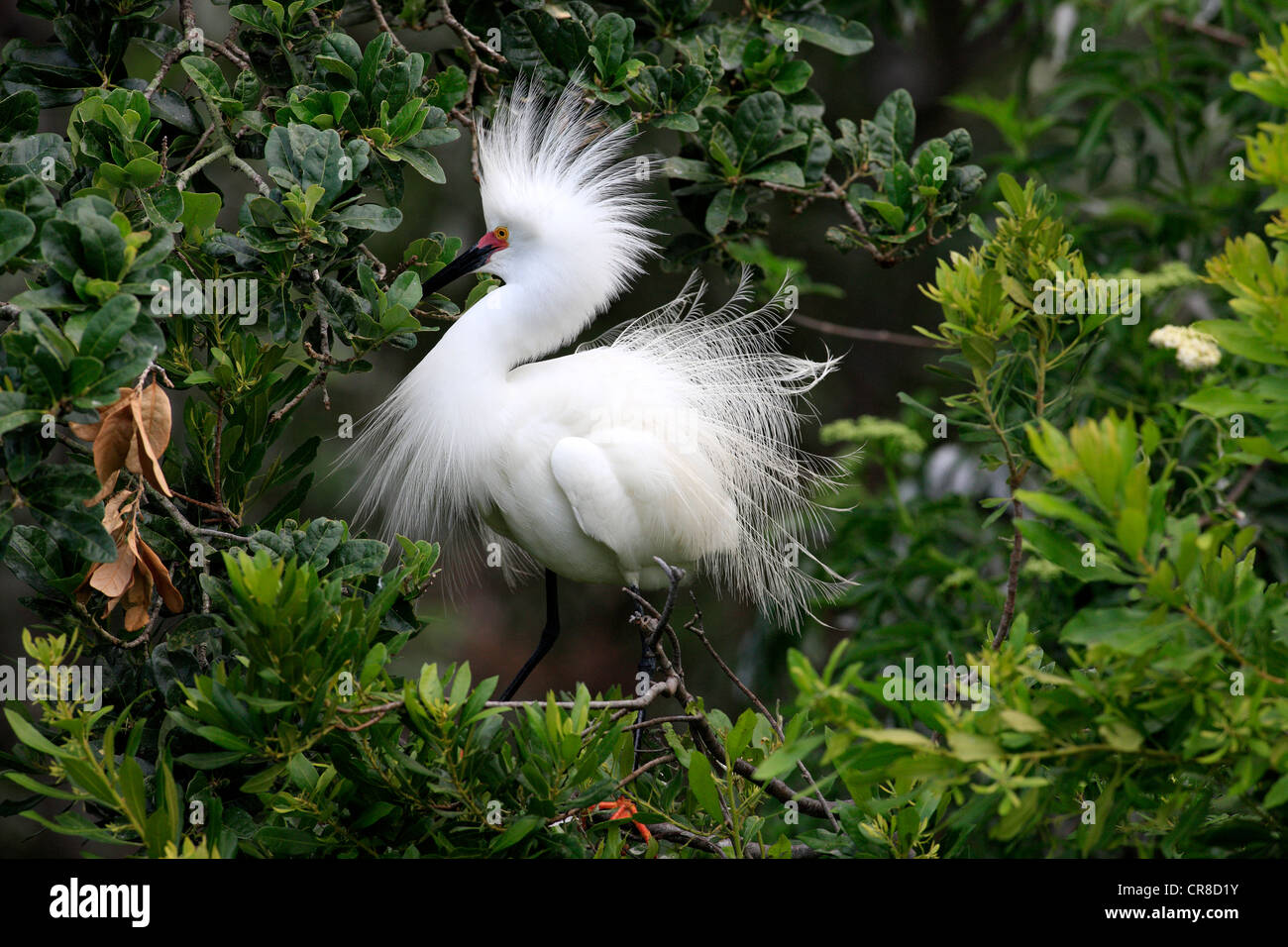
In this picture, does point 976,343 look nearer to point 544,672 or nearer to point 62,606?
point 62,606

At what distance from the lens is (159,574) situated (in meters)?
1.66

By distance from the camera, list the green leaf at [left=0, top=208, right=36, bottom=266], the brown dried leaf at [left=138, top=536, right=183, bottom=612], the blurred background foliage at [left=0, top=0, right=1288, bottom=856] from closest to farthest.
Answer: the blurred background foliage at [left=0, top=0, right=1288, bottom=856] < the green leaf at [left=0, top=208, right=36, bottom=266] < the brown dried leaf at [left=138, top=536, right=183, bottom=612]

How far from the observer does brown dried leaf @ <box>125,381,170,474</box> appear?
5.17 feet

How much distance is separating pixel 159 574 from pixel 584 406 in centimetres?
95

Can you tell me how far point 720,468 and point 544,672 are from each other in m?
4.45

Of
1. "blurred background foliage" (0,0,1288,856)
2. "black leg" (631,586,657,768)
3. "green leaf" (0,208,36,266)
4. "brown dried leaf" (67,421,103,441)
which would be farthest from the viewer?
"black leg" (631,586,657,768)

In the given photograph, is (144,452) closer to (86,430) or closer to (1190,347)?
(86,430)

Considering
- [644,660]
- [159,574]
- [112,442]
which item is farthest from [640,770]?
[112,442]

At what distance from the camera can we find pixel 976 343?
163 centimetres

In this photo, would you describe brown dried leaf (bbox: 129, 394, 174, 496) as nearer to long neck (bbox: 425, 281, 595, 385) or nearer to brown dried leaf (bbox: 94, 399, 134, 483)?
brown dried leaf (bbox: 94, 399, 134, 483)

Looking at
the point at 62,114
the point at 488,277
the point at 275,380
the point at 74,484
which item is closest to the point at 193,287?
the point at 275,380

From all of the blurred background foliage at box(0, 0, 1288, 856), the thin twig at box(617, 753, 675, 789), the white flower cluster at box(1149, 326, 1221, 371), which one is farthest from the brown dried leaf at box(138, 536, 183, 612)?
the white flower cluster at box(1149, 326, 1221, 371)

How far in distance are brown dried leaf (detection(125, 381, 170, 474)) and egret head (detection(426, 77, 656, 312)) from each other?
0.86 m

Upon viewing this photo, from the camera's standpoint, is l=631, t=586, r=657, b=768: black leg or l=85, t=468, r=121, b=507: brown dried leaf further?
l=631, t=586, r=657, b=768: black leg
